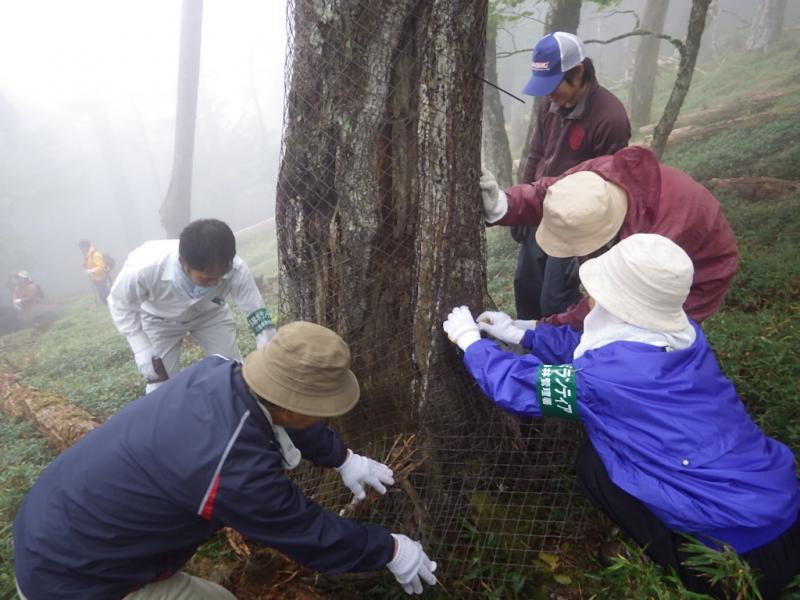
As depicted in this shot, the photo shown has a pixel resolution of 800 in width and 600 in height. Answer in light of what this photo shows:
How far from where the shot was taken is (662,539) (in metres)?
1.95

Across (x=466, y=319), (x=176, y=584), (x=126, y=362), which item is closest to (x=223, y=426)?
(x=176, y=584)

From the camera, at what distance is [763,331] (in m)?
3.55

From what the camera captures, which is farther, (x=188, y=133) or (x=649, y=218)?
(x=188, y=133)

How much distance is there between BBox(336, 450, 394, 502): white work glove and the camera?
2.29 metres

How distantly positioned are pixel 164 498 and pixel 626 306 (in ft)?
5.42

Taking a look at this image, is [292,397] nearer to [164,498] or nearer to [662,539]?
[164,498]

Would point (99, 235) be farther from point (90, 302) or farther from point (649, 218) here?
point (649, 218)

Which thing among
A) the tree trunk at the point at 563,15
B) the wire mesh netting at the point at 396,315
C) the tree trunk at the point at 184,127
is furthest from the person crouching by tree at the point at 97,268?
the wire mesh netting at the point at 396,315

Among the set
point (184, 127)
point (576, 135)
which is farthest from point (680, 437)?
point (184, 127)

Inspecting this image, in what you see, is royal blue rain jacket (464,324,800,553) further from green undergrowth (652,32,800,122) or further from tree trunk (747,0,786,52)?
tree trunk (747,0,786,52)

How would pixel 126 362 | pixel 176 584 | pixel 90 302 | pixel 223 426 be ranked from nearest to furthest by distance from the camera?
1. pixel 223 426
2. pixel 176 584
3. pixel 126 362
4. pixel 90 302

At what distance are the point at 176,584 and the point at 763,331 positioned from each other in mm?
3762

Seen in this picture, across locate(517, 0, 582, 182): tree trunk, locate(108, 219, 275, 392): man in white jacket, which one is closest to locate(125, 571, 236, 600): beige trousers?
locate(108, 219, 275, 392): man in white jacket

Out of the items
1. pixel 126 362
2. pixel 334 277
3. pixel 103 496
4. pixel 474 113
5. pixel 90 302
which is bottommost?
pixel 90 302
